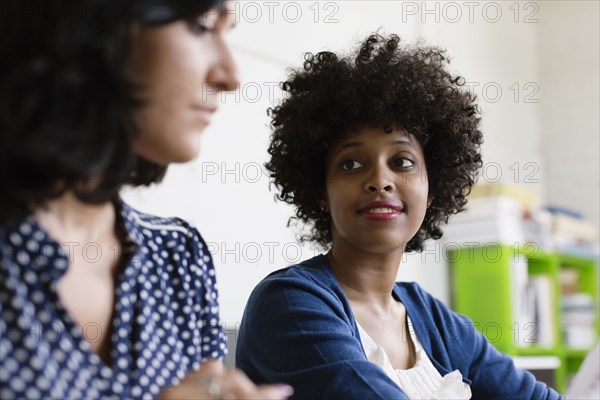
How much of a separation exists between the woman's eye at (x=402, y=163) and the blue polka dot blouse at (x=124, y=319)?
486 mm

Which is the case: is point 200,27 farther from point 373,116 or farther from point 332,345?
point 373,116

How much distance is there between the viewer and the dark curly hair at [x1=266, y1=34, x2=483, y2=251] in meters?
1.43

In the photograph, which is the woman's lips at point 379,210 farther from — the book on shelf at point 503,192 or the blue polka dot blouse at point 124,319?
the book on shelf at point 503,192

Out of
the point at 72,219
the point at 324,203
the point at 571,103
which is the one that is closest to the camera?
the point at 72,219

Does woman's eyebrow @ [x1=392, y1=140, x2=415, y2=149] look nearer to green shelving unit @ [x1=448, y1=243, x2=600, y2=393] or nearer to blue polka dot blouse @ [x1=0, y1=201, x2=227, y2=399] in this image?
blue polka dot blouse @ [x1=0, y1=201, x2=227, y2=399]

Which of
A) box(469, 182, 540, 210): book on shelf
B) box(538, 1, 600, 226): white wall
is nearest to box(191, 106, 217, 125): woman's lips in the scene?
box(469, 182, 540, 210): book on shelf

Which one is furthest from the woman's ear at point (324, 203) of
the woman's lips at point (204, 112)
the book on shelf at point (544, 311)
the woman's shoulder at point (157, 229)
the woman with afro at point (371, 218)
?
the book on shelf at point (544, 311)

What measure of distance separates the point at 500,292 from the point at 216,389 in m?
2.60

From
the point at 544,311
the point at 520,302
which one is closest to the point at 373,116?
the point at 520,302

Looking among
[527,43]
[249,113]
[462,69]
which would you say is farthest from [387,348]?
[527,43]

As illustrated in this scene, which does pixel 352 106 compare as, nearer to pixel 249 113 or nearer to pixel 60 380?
pixel 60 380

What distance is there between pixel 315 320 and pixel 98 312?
16.9 inches

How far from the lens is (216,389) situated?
0.79 meters

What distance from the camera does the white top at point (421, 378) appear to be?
1.31 metres
